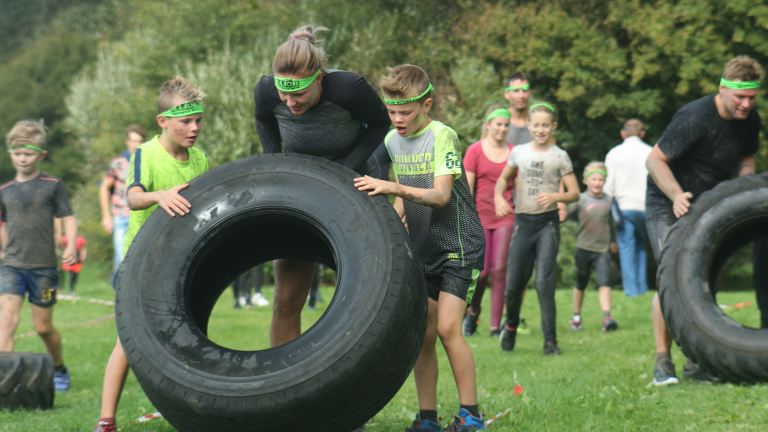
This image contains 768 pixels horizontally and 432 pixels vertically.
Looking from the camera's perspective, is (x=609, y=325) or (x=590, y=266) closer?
(x=609, y=325)

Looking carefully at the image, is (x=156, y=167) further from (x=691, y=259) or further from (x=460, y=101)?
(x=460, y=101)

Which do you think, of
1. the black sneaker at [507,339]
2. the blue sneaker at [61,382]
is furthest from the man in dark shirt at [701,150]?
the blue sneaker at [61,382]

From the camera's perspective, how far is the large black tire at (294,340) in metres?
3.04

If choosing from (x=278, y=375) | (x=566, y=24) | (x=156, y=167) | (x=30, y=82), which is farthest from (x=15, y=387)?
(x=30, y=82)

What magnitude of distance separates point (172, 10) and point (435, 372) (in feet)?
69.5

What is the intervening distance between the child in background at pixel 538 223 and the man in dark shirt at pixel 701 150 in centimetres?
123

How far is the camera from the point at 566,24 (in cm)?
1683

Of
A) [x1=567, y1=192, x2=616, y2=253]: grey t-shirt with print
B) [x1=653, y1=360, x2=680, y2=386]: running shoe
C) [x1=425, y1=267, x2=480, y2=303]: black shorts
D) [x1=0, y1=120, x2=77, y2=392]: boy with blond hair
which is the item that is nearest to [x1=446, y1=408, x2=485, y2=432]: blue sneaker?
[x1=425, y1=267, x2=480, y2=303]: black shorts

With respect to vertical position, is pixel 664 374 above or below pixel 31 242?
below

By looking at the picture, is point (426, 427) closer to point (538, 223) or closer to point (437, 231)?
point (437, 231)

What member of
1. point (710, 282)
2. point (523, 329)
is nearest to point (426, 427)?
point (710, 282)

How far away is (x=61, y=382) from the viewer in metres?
5.54

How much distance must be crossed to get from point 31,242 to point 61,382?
3.70 ft

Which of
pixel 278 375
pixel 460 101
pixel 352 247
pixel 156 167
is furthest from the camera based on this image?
pixel 460 101
